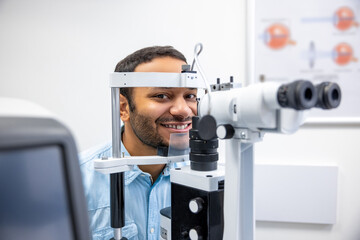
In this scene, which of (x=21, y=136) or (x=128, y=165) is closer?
(x=21, y=136)

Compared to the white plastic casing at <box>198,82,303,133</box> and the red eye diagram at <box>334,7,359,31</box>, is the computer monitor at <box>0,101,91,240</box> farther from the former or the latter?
the red eye diagram at <box>334,7,359,31</box>

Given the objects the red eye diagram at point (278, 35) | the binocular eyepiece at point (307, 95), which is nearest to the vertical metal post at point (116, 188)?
the binocular eyepiece at point (307, 95)

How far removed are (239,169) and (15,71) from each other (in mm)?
1531

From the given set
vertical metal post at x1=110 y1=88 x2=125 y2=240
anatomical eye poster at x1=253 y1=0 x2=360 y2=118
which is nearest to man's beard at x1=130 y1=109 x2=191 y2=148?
vertical metal post at x1=110 y1=88 x2=125 y2=240

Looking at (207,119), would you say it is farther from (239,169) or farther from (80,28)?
(80,28)

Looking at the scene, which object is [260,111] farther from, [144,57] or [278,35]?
[278,35]

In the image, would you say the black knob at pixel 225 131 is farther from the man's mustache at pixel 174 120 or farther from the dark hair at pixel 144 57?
the dark hair at pixel 144 57

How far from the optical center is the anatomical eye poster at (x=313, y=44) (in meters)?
1.34

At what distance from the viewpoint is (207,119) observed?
56 cm

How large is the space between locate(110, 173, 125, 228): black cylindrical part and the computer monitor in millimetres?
459

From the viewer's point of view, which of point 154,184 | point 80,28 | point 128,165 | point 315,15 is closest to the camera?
point 128,165

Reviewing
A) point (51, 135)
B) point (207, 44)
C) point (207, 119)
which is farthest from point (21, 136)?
point (207, 44)

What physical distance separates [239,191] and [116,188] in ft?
1.05

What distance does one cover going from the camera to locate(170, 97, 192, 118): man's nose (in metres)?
0.93
